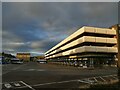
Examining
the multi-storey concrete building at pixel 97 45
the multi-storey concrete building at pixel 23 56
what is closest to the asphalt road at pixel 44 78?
the multi-storey concrete building at pixel 97 45

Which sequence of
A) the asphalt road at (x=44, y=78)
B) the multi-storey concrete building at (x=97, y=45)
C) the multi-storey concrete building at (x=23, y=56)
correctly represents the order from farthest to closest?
the multi-storey concrete building at (x=23, y=56)
the multi-storey concrete building at (x=97, y=45)
the asphalt road at (x=44, y=78)

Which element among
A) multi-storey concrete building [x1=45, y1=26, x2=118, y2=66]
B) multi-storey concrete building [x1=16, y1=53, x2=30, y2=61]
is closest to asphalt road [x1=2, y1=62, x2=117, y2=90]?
multi-storey concrete building [x1=45, y1=26, x2=118, y2=66]

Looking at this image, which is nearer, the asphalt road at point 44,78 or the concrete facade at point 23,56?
the asphalt road at point 44,78

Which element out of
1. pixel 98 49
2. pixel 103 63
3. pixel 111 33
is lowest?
pixel 103 63

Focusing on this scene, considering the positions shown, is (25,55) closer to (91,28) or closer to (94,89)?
(91,28)

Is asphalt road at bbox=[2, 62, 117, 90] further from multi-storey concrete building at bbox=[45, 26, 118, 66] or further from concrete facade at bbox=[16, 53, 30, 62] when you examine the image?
concrete facade at bbox=[16, 53, 30, 62]

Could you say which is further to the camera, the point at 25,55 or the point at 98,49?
the point at 25,55

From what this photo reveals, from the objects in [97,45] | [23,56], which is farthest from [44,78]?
[23,56]

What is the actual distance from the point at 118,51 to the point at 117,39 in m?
3.75

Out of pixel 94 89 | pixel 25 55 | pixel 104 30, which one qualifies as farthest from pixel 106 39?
pixel 25 55

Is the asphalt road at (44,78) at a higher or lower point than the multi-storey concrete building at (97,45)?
lower

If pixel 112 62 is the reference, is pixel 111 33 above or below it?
above

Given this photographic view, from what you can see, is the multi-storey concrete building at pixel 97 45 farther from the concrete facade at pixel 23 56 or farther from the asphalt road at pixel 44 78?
the concrete facade at pixel 23 56

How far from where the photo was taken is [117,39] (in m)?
63.2
